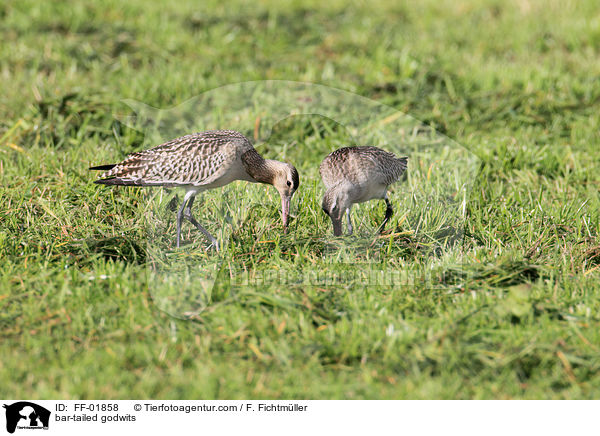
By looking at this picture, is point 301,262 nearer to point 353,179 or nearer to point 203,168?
point 353,179

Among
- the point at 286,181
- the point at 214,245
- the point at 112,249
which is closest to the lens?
the point at 286,181

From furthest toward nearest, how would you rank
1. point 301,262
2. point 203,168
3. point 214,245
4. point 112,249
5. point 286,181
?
1. point 112,249
2. point 301,262
3. point 214,245
4. point 203,168
5. point 286,181

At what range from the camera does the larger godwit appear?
4234 millimetres

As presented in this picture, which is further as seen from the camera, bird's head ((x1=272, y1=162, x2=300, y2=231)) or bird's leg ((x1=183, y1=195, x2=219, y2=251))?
bird's leg ((x1=183, y1=195, x2=219, y2=251))

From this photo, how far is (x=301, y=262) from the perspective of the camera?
184 inches

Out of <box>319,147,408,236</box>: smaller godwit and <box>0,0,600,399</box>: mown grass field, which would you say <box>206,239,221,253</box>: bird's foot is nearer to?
<box>0,0,600,399</box>: mown grass field

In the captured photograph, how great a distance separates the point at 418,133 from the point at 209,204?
7.46 feet

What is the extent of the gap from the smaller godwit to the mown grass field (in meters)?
0.13

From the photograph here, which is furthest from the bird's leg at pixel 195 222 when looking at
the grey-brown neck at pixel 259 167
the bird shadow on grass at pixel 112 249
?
the bird shadow on grass at pixel 112 249

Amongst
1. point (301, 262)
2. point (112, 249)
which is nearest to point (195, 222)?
point (301, 262)
